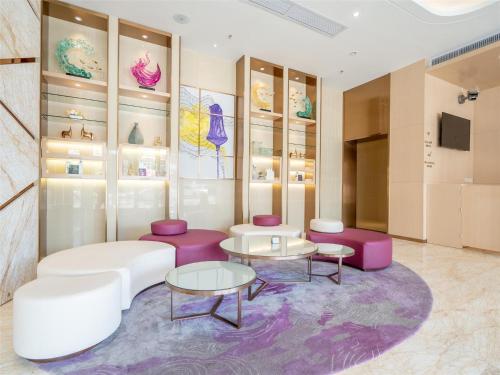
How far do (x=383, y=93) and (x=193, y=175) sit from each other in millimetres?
4800

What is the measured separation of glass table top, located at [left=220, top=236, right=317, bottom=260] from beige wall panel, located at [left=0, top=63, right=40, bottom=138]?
2657 mm

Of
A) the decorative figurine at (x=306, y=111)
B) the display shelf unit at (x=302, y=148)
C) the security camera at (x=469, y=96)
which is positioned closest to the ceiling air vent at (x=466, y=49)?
the security camera at (x=469, y=96)

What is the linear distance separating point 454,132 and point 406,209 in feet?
6.59

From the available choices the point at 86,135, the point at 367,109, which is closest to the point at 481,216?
the point at 367,109

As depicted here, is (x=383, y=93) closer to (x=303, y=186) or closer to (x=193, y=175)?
A: (x=303, y=186)

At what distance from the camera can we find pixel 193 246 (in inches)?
133

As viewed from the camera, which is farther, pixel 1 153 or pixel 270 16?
pixel 270 16

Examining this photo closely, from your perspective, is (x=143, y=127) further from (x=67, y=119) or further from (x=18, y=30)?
(x=18, y=30)

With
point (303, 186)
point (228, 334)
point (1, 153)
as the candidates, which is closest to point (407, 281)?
point (228, 334)

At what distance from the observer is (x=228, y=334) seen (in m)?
2.12

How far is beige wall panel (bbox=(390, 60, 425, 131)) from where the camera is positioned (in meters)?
5.64

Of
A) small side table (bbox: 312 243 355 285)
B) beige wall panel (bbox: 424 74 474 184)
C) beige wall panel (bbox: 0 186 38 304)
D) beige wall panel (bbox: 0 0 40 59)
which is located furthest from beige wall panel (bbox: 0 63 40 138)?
beige wall panel (bbox: 424 74 474 184)

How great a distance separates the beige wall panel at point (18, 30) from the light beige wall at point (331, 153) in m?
5.87

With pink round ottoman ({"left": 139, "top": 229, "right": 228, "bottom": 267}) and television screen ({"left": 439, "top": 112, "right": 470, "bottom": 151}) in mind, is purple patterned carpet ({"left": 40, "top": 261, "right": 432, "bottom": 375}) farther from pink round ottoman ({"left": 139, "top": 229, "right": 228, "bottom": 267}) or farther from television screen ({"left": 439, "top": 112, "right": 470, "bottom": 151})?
television screen ({"left": 439, "top": 112, "right": 470, "bottom": 151})
